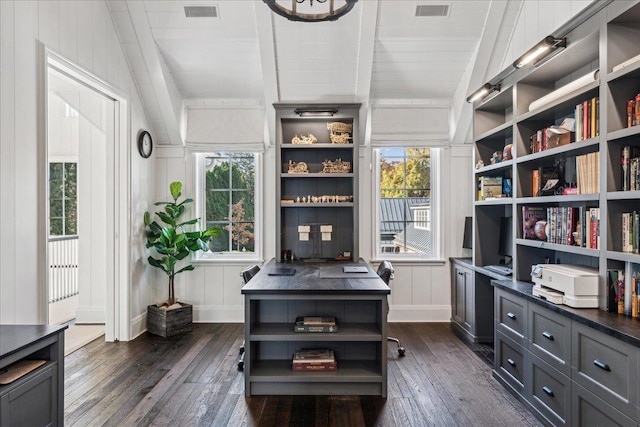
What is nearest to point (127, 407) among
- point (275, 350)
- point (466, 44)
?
point (275, 350)

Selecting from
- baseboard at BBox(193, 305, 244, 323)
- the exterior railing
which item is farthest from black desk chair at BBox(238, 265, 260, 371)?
the exterior railing

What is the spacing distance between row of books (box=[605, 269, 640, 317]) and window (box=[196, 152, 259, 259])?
3.66 m

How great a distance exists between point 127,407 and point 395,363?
220 centimetres

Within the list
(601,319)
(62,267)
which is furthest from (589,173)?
(62,267)

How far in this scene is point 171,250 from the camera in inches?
164

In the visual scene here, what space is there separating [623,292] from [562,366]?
56 centimetres

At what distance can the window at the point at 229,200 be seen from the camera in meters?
4.82

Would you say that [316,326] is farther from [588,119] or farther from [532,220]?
[588,119]

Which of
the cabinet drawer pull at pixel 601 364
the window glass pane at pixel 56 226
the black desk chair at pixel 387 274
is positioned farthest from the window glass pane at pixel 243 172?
the cabinet drawer pull at pixel 601 364

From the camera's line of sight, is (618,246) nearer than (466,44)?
Yes

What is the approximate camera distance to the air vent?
355 centimetres

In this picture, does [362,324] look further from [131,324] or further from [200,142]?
[200,142]

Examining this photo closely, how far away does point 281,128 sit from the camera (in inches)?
170

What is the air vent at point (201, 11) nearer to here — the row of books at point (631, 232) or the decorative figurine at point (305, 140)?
the decorative figurine at point (305, 140)
